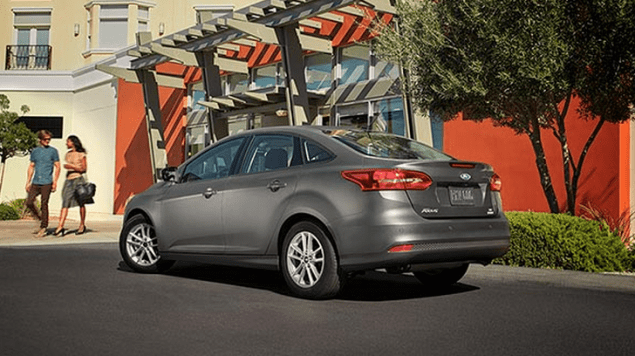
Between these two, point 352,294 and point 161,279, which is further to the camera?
point 161,279

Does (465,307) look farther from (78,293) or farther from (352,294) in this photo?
(78,293)

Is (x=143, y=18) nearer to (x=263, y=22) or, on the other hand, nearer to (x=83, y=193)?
(x=263, y=22)

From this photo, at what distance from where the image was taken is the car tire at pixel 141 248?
8297 mm

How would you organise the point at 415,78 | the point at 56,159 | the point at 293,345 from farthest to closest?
the point at 56,159, the point at 415,78, the point at 293,345

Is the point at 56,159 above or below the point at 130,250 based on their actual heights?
above

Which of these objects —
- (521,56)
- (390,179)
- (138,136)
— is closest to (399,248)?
(390,179)

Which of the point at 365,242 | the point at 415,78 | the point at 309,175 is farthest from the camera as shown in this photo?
the point at 415,78

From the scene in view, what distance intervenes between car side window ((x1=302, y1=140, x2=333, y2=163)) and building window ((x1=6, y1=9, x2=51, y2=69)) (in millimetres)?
27854

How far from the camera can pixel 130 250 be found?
848 cm

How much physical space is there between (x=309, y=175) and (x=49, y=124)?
24.9 meters

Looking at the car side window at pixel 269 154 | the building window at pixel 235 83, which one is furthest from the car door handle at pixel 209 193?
the building window at pixel 235 83

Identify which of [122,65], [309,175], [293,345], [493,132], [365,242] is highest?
[122,65]

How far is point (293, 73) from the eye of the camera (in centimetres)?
1625

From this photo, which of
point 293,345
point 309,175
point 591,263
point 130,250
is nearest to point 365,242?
point 309,175
